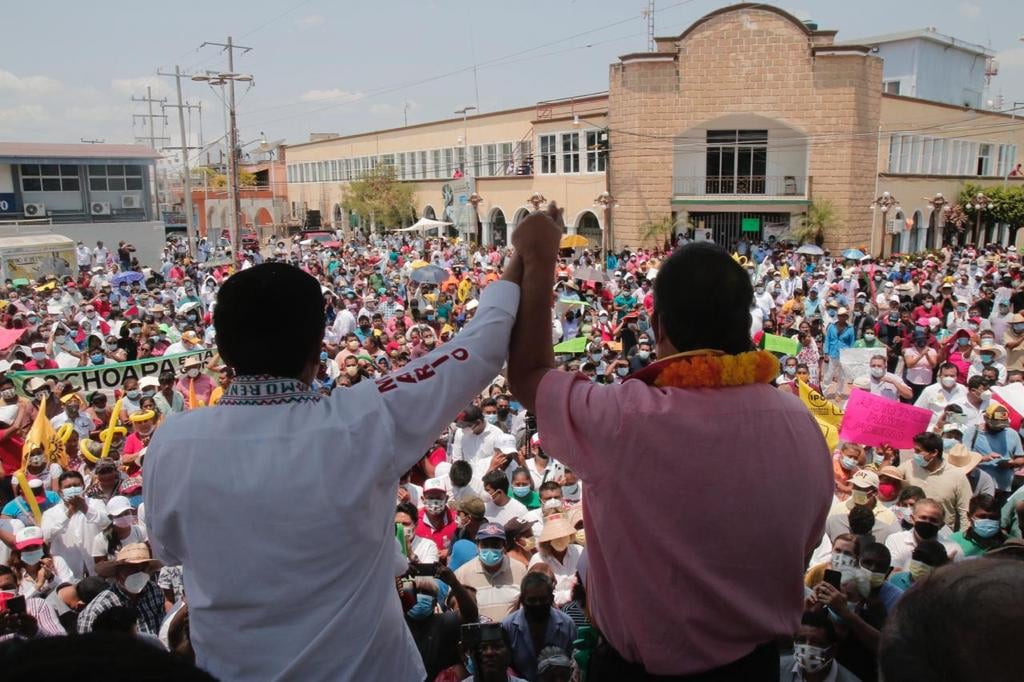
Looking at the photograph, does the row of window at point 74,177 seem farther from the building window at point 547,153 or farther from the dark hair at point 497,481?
the dark hair at point 497,481

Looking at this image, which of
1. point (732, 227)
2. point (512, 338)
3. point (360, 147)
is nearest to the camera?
point (512, 338)

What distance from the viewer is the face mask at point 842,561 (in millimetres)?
3959

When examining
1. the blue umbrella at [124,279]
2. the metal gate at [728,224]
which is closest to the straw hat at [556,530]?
the blue umbrella at [124,279]

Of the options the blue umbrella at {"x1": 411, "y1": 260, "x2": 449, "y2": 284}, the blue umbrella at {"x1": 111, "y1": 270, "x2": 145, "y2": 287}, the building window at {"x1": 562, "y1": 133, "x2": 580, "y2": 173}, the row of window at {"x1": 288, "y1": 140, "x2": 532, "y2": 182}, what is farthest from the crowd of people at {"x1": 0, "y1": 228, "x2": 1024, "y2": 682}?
the row of window at {"x1": 288, "y1": 140, "x2": 532, "y2": 182}

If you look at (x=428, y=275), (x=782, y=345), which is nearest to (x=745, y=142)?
(x=428, y=275)

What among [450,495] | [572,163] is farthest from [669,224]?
[450,495]

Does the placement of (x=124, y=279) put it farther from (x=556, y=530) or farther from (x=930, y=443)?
(x=930, y=443)

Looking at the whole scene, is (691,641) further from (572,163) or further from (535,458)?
(572,163)

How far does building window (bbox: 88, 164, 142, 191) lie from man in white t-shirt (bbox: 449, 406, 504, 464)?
35.2m

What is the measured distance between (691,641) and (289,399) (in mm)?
920

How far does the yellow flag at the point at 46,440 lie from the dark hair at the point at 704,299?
7221 mm

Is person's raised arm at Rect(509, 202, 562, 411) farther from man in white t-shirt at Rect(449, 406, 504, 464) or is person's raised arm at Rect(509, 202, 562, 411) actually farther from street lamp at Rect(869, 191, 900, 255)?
street lamp at Rect(869, 191, 900, 255)

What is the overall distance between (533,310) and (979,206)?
1424 inches

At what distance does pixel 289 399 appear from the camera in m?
1.64
